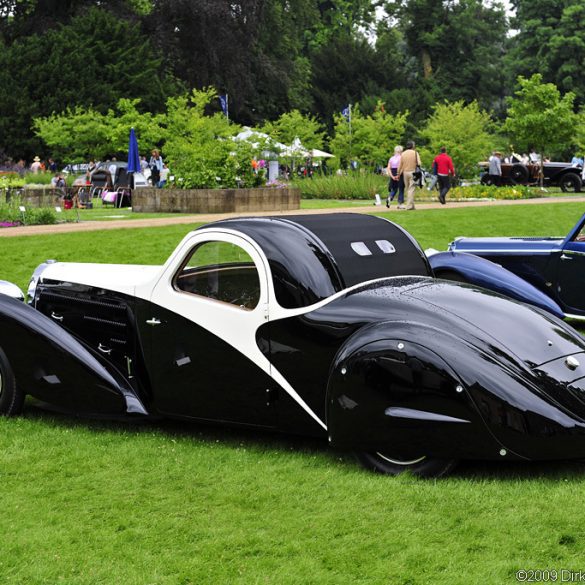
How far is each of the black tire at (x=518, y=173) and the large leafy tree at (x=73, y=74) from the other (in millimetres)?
19106

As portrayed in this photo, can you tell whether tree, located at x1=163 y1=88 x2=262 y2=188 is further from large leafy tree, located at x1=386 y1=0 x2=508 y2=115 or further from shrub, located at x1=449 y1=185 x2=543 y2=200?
large leafy tree, located at x1=386 y1=0 x2=508 y2=115

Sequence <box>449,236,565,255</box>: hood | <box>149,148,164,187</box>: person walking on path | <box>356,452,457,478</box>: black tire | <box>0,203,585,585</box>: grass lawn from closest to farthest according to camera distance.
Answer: <box>0,203,585,585</box>: grass lawn
<box>356,452,457,478</box>: black tire
<box>449,236,565,255</box>: hood
<box>149,148,164,187</box>: person walking on path

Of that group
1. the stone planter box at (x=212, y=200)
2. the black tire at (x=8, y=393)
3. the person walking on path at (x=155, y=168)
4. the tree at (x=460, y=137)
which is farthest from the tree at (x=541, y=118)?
the black tire at (x=8, y=393)

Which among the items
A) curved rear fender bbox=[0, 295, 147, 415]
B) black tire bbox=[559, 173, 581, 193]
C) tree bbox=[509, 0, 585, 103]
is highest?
tree bbox=[509, 0, 585, 103]

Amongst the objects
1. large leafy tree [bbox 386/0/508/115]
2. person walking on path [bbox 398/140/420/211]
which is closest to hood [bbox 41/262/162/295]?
person walking on path [bbox 398/140/420/211]

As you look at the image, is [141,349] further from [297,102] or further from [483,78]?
[483,78]

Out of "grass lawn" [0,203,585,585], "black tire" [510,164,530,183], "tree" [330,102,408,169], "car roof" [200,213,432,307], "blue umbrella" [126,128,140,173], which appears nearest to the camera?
"grass lawn" [0,203,585,585]

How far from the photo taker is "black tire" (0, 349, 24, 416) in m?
7.05

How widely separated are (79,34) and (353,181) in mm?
23941

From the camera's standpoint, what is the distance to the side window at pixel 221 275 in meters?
6.47

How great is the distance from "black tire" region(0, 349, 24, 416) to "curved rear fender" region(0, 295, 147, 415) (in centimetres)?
4

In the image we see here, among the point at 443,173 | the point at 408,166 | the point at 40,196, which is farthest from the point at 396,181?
the point at 40,196

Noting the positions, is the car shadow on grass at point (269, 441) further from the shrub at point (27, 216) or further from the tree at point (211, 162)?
the tree at point (211, 162)

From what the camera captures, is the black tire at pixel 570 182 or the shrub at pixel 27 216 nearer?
the shrub at pixel 27 216
